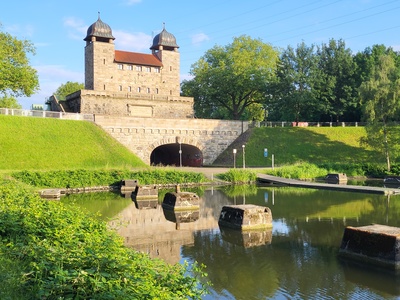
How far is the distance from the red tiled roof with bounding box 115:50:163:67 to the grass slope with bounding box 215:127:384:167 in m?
18.5

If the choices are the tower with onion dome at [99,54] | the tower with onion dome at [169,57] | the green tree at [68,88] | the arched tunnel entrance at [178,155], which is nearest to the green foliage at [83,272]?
the arched tunnel entrance at [178,155]

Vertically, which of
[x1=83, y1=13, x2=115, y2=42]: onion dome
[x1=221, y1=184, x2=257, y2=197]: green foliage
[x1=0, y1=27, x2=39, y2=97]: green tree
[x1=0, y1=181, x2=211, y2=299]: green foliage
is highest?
[x1=83, y1=13, x2=115, y2=42]: onion dome

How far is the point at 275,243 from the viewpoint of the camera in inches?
584

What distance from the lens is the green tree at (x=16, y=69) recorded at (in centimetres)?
4809

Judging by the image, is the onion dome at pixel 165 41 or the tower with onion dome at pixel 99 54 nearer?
the tower with onion dome at pixel 99 54

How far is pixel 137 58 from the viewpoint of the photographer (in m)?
63.4

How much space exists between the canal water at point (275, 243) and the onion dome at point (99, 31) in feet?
126

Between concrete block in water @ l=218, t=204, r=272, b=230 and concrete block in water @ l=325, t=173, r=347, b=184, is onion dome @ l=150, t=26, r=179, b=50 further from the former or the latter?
concrete block in water @ l=218, t=204, r=272, b=230

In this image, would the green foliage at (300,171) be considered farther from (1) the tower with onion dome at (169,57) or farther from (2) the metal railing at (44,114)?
(1) the tower with onion dome at (169,57)

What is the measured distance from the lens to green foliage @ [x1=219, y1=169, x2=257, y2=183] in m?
38.5

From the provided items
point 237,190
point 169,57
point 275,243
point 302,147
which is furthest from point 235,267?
point 169,57

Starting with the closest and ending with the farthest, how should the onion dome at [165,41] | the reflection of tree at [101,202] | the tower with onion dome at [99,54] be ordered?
the reflection of tree at [101,202]
the tower with onion dome at [99,54]
the onion dome at [165,41]

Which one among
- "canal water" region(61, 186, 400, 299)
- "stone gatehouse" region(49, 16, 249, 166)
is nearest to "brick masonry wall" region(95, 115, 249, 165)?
"stone gatehouse" region(49, 16, 249, 166)

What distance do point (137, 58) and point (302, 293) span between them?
57502mm
